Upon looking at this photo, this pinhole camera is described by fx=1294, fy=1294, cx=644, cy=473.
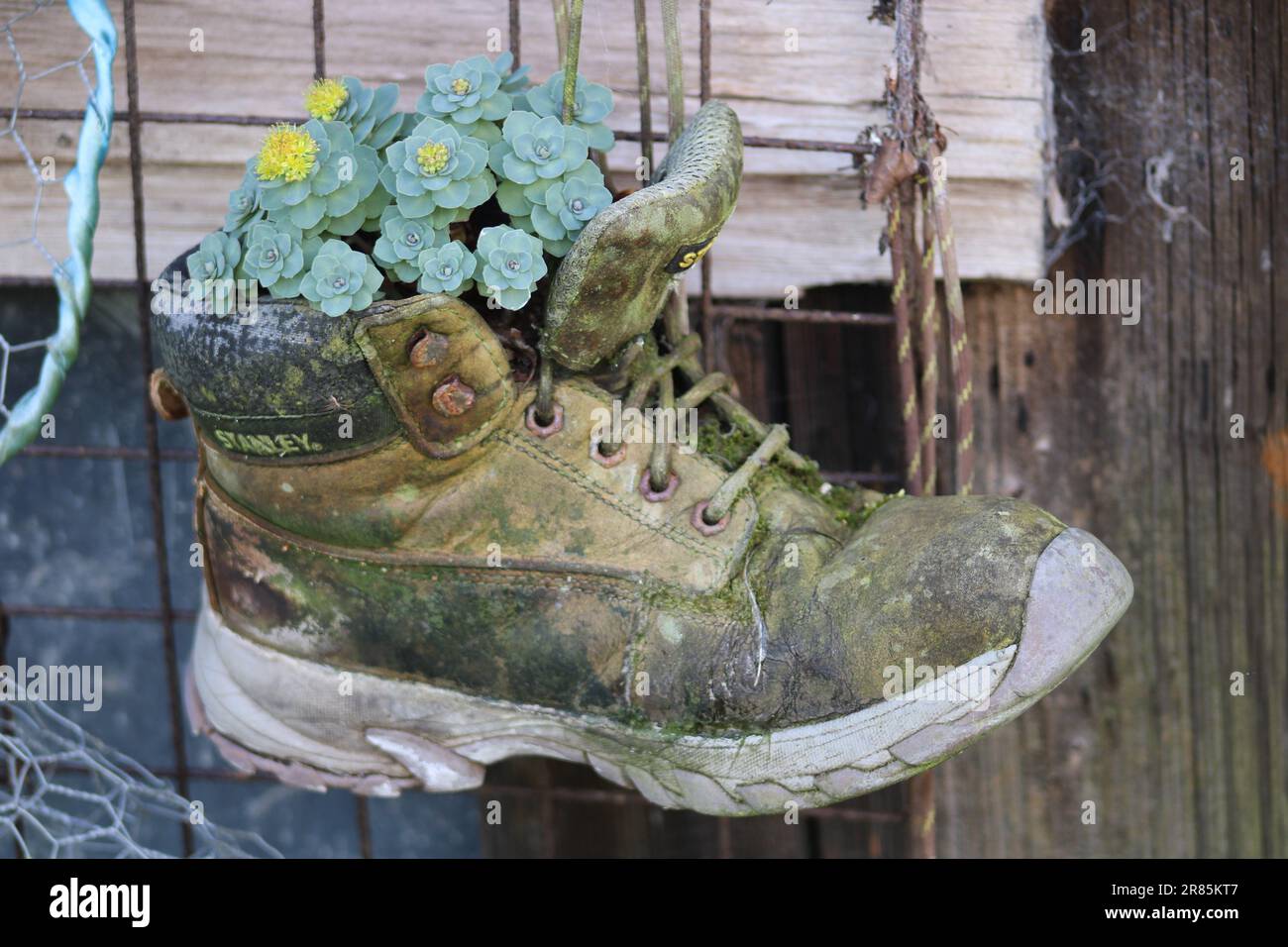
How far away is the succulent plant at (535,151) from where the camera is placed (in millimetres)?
957

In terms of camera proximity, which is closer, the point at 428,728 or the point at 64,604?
the point at 428,728

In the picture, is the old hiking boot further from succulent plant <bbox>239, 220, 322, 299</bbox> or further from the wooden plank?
the wooden plank

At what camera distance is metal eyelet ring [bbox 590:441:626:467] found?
105cm

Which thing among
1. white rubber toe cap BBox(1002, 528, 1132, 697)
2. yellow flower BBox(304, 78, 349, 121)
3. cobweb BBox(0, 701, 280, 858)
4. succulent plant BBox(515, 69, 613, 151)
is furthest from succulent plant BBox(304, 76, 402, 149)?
cobweb BBox(0, 701, 280, 858)

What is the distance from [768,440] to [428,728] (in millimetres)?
387

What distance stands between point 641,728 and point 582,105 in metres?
0.50

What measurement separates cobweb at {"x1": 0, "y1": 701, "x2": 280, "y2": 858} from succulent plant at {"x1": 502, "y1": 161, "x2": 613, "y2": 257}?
75 centimetres

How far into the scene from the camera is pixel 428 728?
112 cm

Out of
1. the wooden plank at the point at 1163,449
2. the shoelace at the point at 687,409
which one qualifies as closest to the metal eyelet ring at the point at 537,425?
the shoelace at the point at 687,409

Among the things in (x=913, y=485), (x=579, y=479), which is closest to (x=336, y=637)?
(x=579, y=479)

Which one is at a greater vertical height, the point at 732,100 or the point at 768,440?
the point at 732,100

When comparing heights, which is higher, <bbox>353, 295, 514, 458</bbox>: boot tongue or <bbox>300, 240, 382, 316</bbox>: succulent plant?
<bbox>300, 240, 382, 316</bbox>: succulent plant

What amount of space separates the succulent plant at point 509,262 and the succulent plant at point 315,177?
0.33 feet
